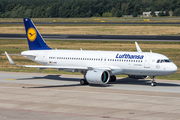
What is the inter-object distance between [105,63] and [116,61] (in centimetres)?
157

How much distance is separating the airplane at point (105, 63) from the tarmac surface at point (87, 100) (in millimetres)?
1652

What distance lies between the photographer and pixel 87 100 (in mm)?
31969

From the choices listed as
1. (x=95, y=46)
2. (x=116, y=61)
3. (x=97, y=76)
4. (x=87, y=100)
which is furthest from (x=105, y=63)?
(x=95, y=46)

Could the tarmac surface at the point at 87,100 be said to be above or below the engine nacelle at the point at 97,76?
below

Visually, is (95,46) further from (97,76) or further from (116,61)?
(97,76)

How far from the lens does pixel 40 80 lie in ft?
152

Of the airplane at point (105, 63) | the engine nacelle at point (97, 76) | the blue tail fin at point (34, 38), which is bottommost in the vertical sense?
the engine nacelle at point (97, 76)

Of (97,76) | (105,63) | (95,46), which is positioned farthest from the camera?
(95,46)

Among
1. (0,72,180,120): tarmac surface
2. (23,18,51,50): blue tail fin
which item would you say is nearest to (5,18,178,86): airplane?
(23,18,51,50): blue tail fin

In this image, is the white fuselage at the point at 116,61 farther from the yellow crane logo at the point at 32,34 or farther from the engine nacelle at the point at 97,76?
the yellow crane logo at the point at 32,34

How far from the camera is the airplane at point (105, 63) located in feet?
128

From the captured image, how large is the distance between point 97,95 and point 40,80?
1403 cm

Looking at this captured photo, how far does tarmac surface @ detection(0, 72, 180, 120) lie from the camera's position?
25.9 m

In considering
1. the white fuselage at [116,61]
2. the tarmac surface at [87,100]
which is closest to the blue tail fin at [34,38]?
the white fuselage at [116,61]
